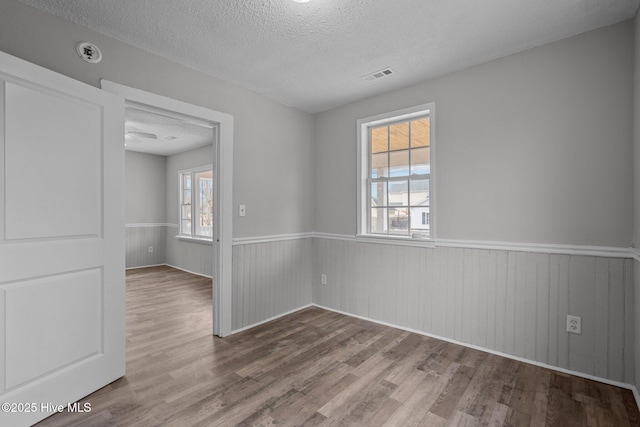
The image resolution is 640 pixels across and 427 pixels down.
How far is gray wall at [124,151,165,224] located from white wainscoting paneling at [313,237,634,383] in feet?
17.0

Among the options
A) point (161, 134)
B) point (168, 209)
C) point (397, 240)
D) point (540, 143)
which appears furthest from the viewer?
point (168, 209)

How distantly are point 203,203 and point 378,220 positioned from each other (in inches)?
162

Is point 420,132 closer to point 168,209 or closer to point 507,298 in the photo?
point 507,298

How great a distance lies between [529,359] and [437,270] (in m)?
0.97

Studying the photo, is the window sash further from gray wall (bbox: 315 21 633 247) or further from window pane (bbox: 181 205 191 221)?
gray wall (bbox: 315 21 633 247)

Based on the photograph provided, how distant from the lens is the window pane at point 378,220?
3.46 m

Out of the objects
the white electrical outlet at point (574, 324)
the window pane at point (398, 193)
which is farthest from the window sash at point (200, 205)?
the white electrical outlet at point (574, 324)

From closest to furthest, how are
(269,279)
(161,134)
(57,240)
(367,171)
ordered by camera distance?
(57,240), (269,279), (367,171), (161,134)

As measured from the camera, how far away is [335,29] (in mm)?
2178

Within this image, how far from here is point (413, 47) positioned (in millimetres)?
2406

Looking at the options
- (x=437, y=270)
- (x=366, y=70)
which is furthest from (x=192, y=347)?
(x=366, y=70)

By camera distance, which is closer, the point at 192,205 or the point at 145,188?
the point at 192,205

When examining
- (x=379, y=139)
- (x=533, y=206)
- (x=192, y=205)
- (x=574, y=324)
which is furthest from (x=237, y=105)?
(x=192, y=205)

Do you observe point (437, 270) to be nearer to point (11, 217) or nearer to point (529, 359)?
point (529, 359)
